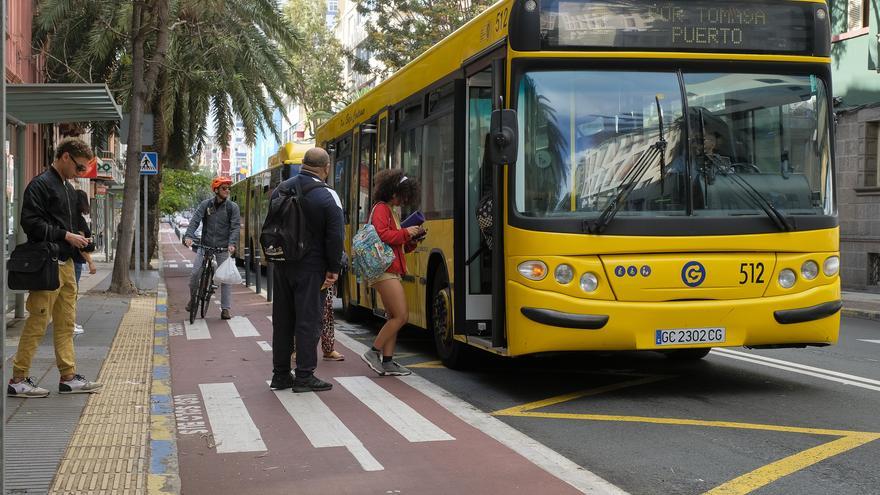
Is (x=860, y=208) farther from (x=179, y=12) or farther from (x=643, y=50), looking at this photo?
(x=643, y=50)

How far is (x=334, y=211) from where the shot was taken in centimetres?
858

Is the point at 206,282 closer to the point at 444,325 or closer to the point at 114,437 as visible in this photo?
the point at 444,325

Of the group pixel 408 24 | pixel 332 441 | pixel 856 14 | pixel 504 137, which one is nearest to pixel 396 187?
pixel 504 137

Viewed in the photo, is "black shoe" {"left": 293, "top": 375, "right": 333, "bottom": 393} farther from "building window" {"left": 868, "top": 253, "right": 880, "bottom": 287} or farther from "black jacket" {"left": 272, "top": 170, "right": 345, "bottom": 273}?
"building window" {"left": 868, "top": 253, "right": 880, "bottom": 287}

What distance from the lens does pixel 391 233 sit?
9.53m

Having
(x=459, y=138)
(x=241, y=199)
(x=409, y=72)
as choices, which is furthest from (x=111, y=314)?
(x=241, y=199)

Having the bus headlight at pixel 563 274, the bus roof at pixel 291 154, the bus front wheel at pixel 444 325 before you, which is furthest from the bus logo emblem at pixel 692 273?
the bus roof at pixel 291 154

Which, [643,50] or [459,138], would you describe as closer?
[643,50]

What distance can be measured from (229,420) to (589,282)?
8.68 ft

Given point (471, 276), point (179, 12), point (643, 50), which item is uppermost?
point (179, 12)

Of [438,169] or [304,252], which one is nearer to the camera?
[304,252]

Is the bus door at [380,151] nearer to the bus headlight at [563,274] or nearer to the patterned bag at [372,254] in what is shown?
the patterned bag at [372,254]

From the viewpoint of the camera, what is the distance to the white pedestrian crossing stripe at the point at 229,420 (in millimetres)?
6824

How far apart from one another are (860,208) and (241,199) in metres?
22.1
